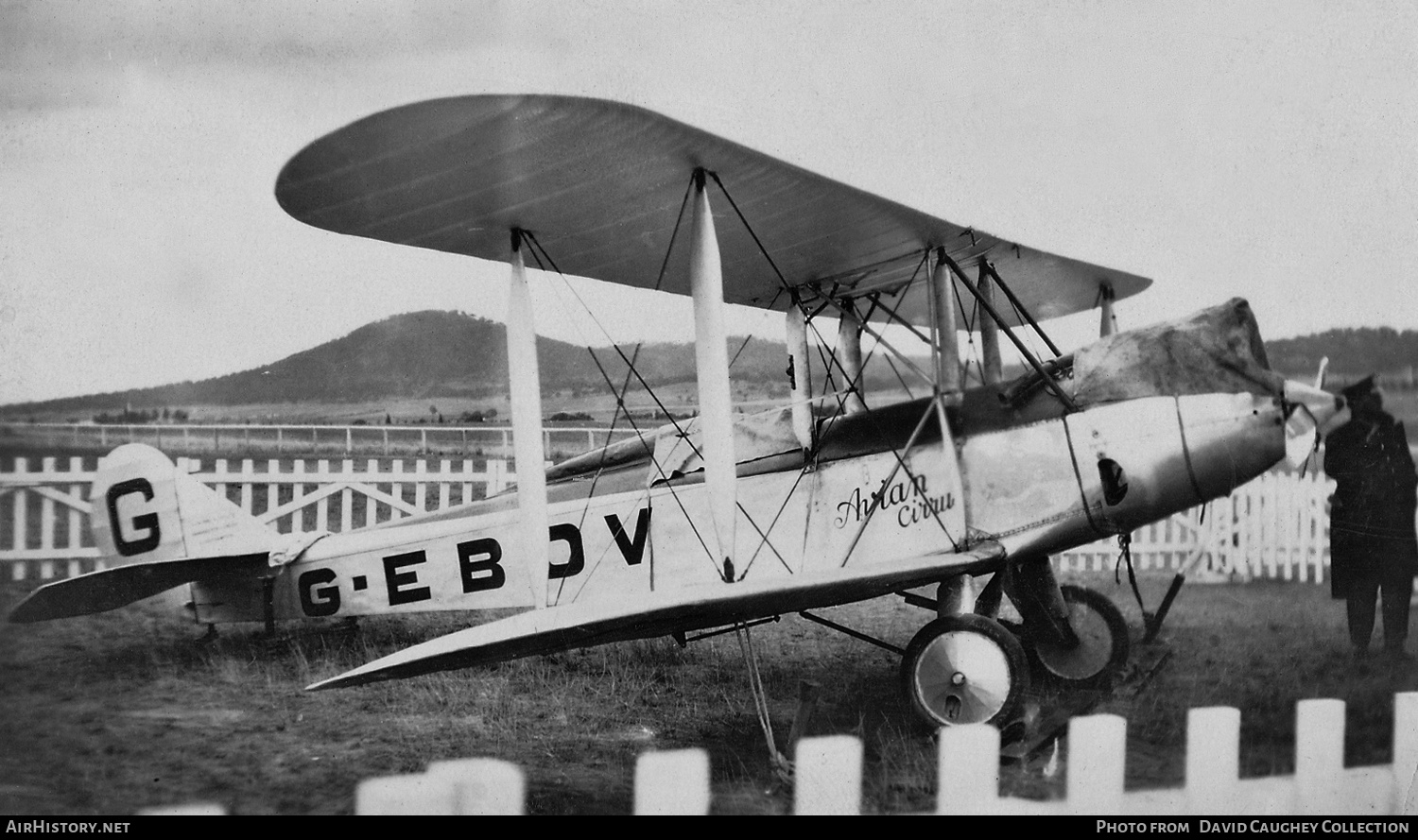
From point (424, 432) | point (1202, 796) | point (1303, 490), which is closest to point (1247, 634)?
point (1303, 490)

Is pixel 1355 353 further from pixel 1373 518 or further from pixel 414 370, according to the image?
pixel 414 370

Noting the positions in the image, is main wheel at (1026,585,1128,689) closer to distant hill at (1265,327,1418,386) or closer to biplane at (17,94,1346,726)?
biplane at (17,94,1346,726)

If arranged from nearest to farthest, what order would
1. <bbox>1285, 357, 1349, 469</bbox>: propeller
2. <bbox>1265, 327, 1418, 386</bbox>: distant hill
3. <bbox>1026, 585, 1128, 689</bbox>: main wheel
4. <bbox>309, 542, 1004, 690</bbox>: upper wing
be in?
<bbox>309, 542, 1004, 690</bbox>: upper wing
<bbox>1285, 357, 1349, 469</bbox>: propeller
<bbox>1265, 327, 1418, 386</bbox>: distant hill
<bbox>1026, 585, 1128, 689</bbox>: main wheel

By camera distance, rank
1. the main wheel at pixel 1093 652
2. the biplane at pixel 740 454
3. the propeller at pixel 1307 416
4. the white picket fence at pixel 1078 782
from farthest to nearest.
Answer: the main wheel at pixel 1093 652, the propeller at pixel 1307 416, the biplane at pixel 740 454, the white picket fence at pixel 1078 782

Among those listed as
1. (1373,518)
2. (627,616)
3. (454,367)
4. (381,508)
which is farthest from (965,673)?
(381,508)

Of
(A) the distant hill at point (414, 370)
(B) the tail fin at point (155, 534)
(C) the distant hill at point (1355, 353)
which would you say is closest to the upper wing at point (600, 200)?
(A) the distant hill at point (414, 370)
